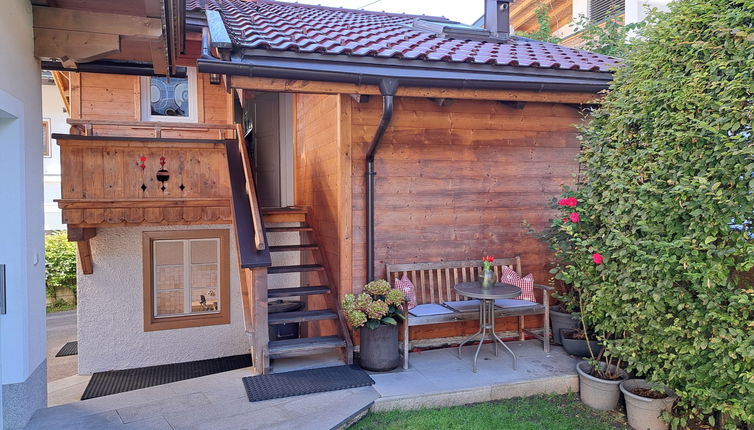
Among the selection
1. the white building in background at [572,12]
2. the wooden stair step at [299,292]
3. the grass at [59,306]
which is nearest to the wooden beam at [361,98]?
the wooden stair step at [299,292]

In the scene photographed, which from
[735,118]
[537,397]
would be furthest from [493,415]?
[735,118]

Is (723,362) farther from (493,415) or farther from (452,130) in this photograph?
(452,130)

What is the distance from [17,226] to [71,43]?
1634 mm

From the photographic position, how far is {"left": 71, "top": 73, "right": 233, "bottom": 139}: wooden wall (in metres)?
7.55

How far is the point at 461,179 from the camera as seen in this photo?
17.4 ft

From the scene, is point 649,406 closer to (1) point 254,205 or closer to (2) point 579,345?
(2) point 579,345

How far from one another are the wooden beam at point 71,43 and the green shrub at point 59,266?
9.61m

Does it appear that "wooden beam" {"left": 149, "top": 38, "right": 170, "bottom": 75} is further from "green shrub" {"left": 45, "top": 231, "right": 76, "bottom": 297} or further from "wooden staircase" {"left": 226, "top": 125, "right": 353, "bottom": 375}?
"green shrub" {"left": 45, "top": 231, "right": 76, "bottom": 297}

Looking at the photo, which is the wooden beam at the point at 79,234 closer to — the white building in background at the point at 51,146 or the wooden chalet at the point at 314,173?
the wooden chalet at the point at 314,173

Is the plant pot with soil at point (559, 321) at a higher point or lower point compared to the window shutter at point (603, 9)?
lower

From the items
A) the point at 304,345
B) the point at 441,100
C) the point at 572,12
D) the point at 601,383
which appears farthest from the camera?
the point at 572,12

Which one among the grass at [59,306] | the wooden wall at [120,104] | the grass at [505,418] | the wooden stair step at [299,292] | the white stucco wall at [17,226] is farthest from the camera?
the grass at [59,306]

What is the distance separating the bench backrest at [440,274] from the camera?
5090mm

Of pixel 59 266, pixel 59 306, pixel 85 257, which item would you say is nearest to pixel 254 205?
pixel 85 257
